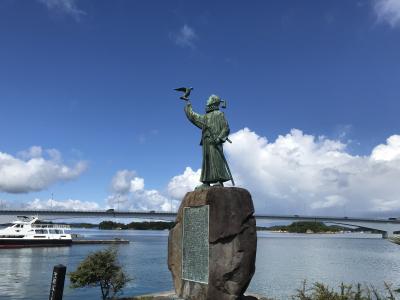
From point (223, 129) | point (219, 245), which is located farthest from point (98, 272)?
point (223, 129)

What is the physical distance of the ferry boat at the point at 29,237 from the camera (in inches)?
2672

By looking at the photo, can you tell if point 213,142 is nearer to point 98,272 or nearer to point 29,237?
point 98,272

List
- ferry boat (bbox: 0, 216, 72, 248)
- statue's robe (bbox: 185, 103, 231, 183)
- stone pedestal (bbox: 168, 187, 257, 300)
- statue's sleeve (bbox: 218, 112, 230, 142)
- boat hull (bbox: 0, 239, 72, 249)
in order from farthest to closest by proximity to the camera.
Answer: ferry boat (bbox: 0, 216, 72, 248) < boat hull (bbox: 0, 239, 72, 249) < statue's sleeve (bbox: 218, 112, 230, 142) < statue's robe (bbox: 185, 103, 231, 183) < stone pedestal (bbox: 168, 187, 257, 300)

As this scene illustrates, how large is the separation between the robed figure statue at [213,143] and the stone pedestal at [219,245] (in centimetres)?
68

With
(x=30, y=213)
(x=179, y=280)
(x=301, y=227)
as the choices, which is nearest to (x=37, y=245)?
(x=30, y=213)

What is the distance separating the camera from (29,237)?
69750mm

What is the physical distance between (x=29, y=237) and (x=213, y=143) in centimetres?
6369

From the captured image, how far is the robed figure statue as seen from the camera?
1291cm

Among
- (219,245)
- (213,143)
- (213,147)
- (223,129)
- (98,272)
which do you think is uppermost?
(223,129)

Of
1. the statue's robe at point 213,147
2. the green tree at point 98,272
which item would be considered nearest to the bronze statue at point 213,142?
the statue's robe at point 213,147

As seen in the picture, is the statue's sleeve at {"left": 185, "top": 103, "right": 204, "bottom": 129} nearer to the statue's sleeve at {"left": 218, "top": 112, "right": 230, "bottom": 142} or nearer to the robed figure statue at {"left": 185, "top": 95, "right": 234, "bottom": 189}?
the robed figure statue at {"left": 185, "top": 95, "right": 234, "bottom": 189}


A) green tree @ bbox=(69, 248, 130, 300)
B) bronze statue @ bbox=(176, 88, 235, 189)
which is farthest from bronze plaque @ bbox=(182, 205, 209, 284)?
green tree @ bbox=(69, 248, 130, 300)

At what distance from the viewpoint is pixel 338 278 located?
31.6 metres

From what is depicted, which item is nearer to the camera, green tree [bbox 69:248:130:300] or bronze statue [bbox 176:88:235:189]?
bronze statue [bbox 176:88:235:189]
